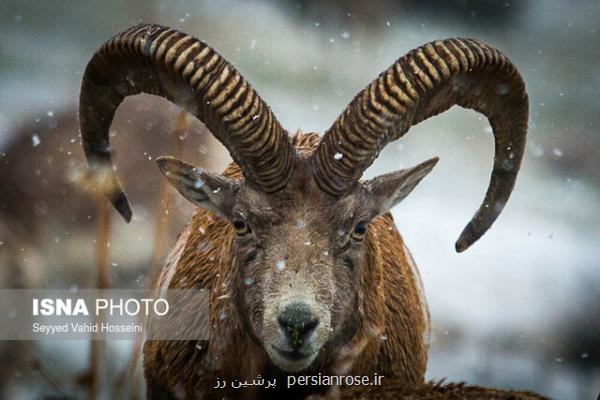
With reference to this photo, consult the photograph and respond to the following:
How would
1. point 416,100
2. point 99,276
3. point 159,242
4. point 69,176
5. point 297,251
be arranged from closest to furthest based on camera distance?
point 297,251 < point 416,100 < point 99,276 < point 159,242 < point 69,176

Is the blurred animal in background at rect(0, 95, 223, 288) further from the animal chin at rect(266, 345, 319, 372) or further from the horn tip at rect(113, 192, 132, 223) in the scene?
the animal chin at rect(266, 345, 319, 372)

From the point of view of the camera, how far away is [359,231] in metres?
4.99

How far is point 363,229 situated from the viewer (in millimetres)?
5016

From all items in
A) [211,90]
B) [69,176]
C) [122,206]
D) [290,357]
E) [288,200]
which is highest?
[69,176]

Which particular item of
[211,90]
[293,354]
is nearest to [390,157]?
[211,90]

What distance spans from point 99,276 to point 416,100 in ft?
9.49

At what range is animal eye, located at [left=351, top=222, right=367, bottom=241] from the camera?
4.95 meters

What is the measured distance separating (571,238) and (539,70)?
1.77 m

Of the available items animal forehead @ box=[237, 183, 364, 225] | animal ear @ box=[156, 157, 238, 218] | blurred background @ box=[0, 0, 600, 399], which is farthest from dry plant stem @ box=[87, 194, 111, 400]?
animal forehead @ box=[237, 183, 364, 225]

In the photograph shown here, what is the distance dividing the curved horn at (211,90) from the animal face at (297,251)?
145 millimetres

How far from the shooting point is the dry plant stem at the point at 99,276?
5841 mm

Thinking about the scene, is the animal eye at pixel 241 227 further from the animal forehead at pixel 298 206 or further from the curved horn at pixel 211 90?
the curved horn at pixel 211 90

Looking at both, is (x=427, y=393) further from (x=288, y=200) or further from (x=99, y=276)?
(x=99, y=276)

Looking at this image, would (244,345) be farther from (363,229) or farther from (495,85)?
(495,85)
